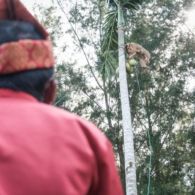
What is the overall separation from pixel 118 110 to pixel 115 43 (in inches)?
375

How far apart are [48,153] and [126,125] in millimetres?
9868

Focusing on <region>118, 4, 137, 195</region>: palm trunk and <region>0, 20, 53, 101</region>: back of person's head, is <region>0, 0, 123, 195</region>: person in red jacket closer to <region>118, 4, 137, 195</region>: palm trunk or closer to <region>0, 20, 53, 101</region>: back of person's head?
<region>0, 20, 53, 101</region>: back of person's head

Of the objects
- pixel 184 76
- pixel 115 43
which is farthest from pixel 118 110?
pixel 115 43

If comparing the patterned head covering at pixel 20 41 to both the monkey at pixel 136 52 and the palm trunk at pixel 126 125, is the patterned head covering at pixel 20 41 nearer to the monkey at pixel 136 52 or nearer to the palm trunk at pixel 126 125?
the palm trunk at pixel 126 125

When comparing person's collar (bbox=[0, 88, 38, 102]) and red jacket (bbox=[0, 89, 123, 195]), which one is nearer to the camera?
red jacket (bbox=[0, 89, 123, 195])

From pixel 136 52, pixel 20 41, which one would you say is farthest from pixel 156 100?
pixel 20 41

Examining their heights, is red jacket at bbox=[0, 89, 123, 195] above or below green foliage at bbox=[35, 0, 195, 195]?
above

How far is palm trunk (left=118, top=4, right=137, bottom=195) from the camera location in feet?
33.5

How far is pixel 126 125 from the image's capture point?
11.0 m

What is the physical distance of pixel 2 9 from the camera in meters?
1.31

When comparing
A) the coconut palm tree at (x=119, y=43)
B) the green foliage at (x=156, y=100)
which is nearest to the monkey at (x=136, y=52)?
the coconut palm tree at (x=119, y=43)

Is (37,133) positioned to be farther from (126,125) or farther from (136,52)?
(136,52)

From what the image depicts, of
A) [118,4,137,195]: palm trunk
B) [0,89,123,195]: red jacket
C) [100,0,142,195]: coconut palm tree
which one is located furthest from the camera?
[100,0,142,195]: coconut palm tree

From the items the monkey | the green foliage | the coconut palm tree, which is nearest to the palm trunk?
the coconut palm tree
